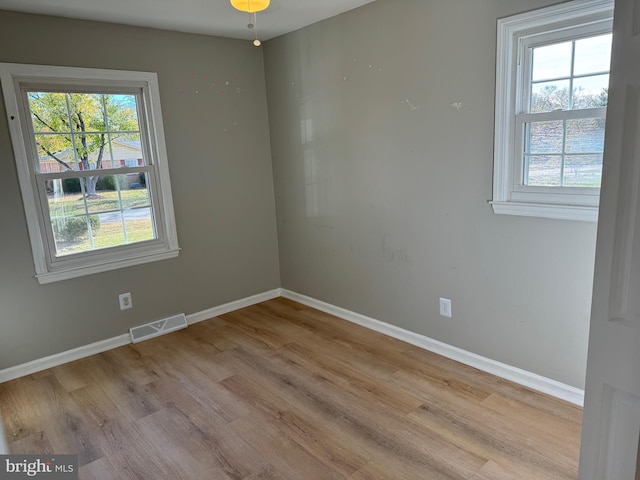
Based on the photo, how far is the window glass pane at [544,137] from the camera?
227 centimetres

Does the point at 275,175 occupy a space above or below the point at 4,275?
above

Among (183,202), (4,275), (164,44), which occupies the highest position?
(164,44)

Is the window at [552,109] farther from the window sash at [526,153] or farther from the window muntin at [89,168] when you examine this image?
the window muntin at [89,168]

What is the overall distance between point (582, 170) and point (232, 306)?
115 inches

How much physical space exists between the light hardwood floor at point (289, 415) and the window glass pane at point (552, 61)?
172 cm

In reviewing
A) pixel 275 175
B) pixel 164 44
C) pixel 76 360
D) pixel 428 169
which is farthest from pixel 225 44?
pixel 76 360

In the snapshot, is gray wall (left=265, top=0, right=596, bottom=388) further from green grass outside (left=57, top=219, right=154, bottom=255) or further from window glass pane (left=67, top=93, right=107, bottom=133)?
window glass pane (left=67, top=93, right=107, bottom=133)

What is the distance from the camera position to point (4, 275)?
286 cm

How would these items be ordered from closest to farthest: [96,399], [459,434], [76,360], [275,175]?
[459,434]
[96,399]
[76,360]
[275,175]

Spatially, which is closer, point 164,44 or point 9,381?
point 9,381

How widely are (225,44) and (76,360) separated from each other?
8.86ft

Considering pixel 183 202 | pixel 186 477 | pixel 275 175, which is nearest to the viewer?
pixel 186 477

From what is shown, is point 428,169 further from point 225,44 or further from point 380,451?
point 225,44

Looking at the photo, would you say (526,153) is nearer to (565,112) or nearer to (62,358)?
(565,112)
